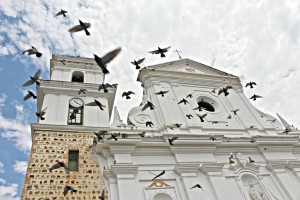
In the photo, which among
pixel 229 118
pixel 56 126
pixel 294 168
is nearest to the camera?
pixel 56 126

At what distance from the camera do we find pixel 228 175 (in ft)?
34.3

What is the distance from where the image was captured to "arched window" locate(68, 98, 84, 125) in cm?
1107

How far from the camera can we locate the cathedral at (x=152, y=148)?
8.84 m

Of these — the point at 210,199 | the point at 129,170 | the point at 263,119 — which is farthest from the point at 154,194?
the point at 263,119

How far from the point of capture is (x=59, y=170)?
872 centimetres

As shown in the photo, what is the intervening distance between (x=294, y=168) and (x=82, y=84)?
9977 mm

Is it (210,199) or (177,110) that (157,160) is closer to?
(210,199)

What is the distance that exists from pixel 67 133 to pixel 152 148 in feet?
10.9

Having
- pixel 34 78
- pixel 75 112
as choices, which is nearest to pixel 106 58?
pixel 34 78

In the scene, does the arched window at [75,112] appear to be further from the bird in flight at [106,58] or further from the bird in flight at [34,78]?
the bird in flight at [106,58]

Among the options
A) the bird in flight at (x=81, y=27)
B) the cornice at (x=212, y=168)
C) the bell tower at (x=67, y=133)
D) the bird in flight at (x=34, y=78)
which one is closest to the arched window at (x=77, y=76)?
the bell tower at (x=67, y=133)

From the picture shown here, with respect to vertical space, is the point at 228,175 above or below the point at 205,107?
below

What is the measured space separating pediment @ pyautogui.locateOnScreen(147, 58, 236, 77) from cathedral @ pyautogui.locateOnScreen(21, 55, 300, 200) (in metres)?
1.52

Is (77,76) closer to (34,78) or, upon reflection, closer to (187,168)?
(34,78)
